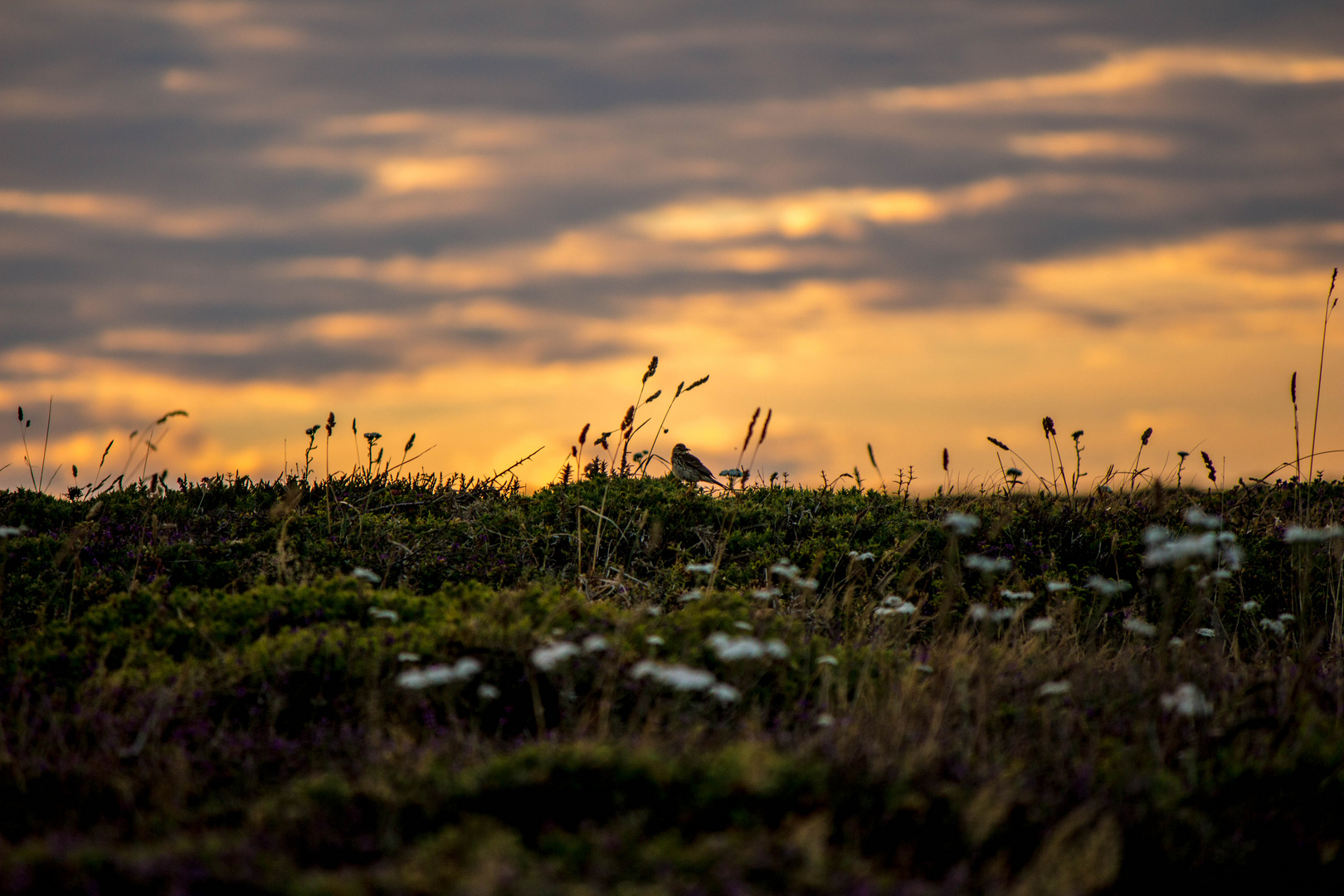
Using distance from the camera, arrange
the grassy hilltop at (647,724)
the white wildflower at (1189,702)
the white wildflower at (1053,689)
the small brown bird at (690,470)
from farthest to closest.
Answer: the small brown bird at (690,470) → the white wildflower at (1053,689) → the white wildflower at (1189,702) → the grassy hilltop at (647,724)

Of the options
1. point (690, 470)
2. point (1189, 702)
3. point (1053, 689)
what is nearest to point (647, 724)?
point (1053, 689)

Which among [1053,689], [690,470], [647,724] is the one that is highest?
[690,470]

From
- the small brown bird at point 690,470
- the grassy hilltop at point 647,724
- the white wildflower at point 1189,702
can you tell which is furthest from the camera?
the small brown bird at point 690,470

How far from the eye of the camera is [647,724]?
4844mm

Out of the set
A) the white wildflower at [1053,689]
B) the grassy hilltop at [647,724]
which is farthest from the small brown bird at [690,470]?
the white wildflower at [1053,689]

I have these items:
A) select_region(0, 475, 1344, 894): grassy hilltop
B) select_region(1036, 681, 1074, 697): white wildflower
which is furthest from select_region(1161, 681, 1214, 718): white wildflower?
select_region(1036, 681, 1074, 697): white wildflower

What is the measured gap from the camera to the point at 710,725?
507cm

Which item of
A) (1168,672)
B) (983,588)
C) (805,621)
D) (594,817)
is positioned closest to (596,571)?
(805,621)

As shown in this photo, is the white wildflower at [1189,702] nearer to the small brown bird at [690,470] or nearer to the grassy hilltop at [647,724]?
the grassy hilltop at [647,724]

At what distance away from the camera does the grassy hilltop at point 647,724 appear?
346 centimetres

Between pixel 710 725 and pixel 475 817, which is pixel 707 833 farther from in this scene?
pixel 710 725

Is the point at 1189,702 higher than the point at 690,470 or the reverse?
the reverse

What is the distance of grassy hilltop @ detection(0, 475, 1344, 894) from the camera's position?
346 centimetres

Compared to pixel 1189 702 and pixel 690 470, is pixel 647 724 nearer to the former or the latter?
pixel 1189 702
